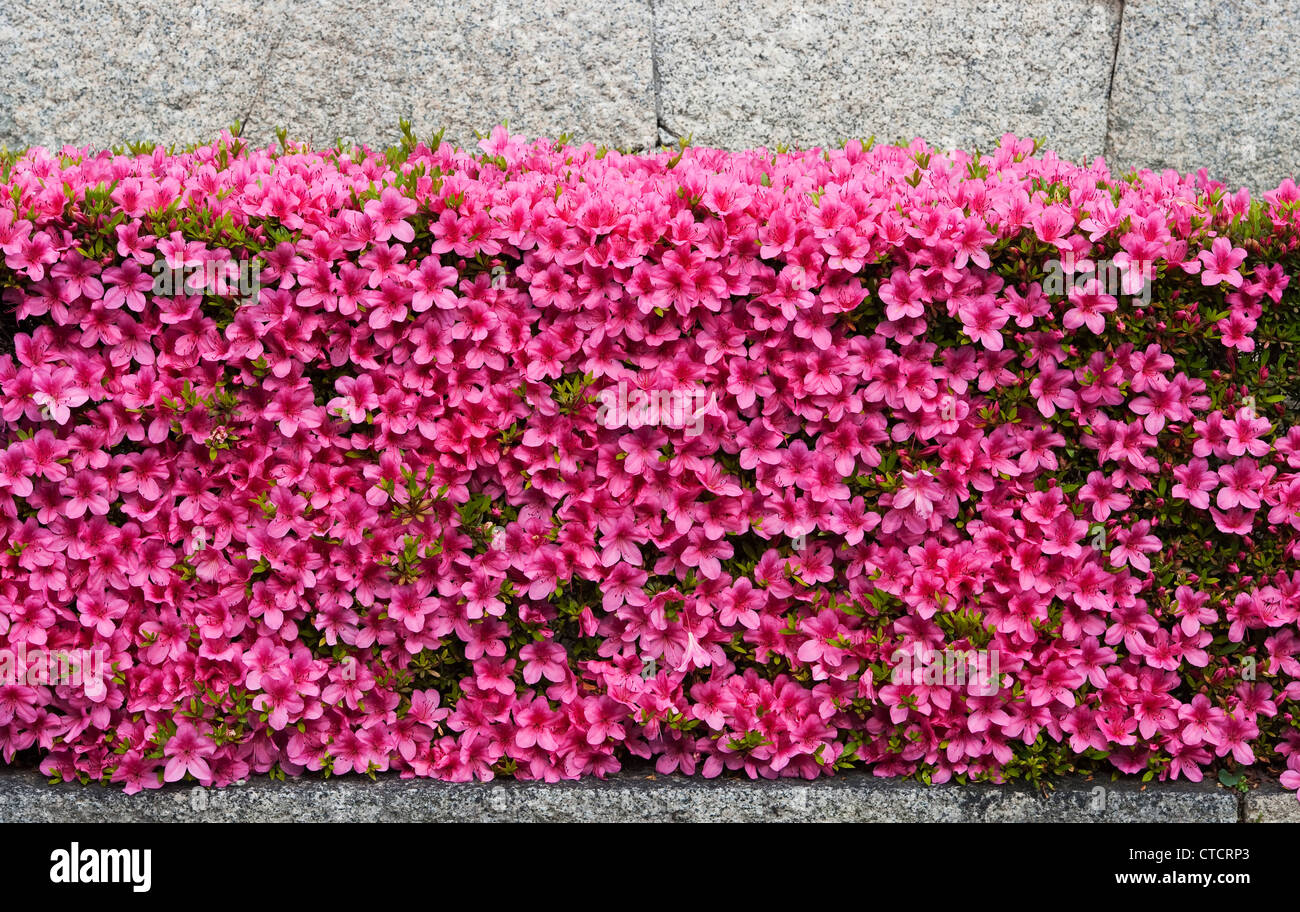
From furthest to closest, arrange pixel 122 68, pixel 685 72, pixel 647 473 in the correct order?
pixel 685 72
pixel 122 68
pixel 647 473

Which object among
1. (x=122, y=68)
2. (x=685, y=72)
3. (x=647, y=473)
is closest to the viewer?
(x=647, y=473)

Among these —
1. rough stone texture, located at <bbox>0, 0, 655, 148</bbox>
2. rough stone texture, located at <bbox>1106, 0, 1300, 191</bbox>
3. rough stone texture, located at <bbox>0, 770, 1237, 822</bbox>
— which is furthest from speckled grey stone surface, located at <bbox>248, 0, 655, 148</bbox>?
rough stone texture, located at <bbox>0, 770, 1237, 822</bbox>

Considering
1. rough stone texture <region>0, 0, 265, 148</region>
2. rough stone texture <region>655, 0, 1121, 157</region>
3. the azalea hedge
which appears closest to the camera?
the azalea hedge

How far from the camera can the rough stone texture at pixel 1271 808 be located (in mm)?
3070

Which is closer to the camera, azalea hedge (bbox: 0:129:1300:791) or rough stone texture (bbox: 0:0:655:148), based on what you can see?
azalea hedge (bbox: 0:129:1300:791)

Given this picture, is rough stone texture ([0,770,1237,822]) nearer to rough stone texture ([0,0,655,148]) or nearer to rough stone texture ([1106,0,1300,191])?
rough stone texture ([0,0,655,148])

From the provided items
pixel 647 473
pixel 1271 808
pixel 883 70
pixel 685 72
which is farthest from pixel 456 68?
pixel 1271 808

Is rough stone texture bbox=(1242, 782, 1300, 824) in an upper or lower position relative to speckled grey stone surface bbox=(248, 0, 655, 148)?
lower

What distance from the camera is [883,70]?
4.44 m

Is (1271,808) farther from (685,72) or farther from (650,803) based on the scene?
(685,72)

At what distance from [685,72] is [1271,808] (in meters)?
3.33

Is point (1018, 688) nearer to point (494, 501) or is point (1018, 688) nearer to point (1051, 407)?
point (1051, 407)

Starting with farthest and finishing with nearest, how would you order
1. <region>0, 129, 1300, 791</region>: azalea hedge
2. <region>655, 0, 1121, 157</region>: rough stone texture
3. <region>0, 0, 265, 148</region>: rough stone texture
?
1. <region>655, 0, 1121, 157</region>: rough stone texture
2. <region>0, 0, 265, 148</region>: rough stone texture
3. <region>0, 129, 1300, 791</region>: azalea hedge

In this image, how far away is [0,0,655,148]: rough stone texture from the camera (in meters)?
4.28
